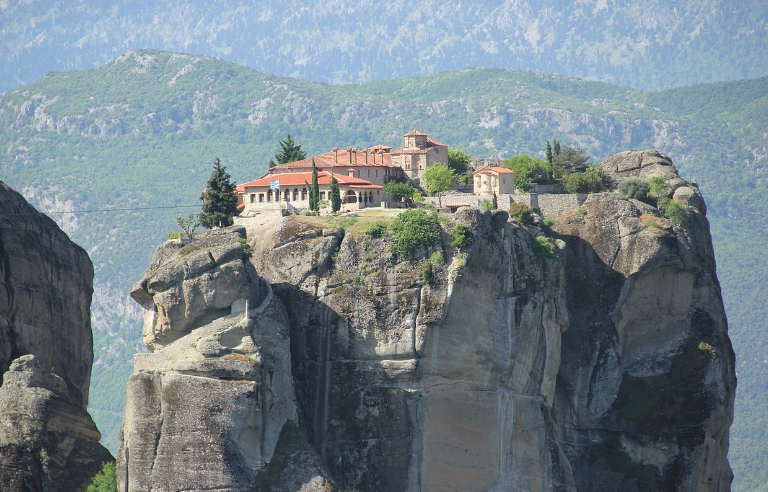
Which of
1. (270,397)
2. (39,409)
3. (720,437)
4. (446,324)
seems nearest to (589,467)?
(720,437)

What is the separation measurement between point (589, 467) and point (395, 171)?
85.9ft

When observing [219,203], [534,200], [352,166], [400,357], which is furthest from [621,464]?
[219,203]

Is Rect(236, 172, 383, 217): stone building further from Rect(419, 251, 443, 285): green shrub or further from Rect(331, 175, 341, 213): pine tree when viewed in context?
Rect(419, 251, 443, 285): green shrub

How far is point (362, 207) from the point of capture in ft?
379

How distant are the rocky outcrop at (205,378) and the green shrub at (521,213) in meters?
23.1

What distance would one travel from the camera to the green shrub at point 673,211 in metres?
123

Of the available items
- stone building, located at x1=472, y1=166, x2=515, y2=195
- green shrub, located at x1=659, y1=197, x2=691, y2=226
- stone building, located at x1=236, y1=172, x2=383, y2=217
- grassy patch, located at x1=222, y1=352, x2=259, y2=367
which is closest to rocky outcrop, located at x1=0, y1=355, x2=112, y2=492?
grassy patch, located at x1=222, y1=352, x2=259, y2=367

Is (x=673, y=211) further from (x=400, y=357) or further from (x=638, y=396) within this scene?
(x=400, y=357)

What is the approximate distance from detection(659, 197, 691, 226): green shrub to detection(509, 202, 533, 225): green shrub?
11235mm

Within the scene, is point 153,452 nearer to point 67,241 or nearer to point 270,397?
point 270,397

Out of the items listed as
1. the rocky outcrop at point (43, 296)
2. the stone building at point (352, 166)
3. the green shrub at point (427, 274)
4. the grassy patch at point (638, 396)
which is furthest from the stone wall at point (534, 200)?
the rocky outcrop at point (43, 296)

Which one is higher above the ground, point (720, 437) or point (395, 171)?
point (395, 171)

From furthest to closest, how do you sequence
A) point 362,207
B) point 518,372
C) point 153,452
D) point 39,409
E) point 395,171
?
A: point 395,171 → point 362,207 → point 518,372 → point 39,409 → point 153,452

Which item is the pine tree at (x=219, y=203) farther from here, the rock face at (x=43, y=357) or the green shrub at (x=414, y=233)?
the green shrub at (x=414, y=233)
